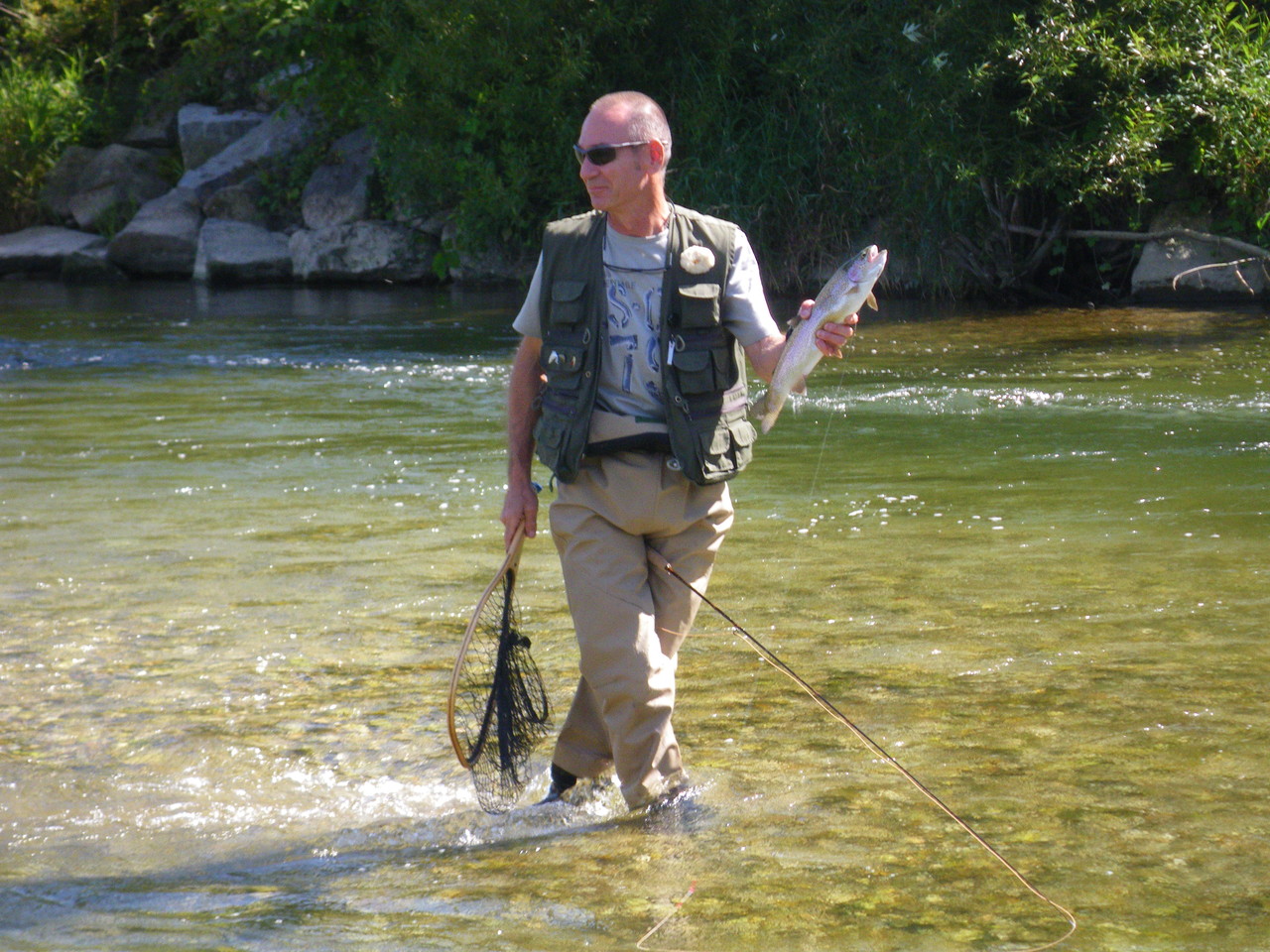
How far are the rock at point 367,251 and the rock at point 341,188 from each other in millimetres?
197

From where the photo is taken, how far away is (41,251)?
76.3 ft

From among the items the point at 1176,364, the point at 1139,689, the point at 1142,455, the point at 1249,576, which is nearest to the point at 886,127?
the point at 1176,364

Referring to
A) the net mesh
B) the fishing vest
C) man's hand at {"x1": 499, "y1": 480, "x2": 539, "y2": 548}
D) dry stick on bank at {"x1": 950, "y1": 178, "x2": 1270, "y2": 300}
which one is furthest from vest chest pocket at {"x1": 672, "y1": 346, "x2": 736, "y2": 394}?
dry stick on bank at {"x1": 950, "y1": 178, "x2": 1270, "y2": 300}

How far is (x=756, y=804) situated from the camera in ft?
13.0

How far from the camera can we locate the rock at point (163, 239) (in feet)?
74.0

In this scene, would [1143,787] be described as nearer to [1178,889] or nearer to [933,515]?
[1178,889]

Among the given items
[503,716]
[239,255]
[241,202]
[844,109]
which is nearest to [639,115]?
[503,716]

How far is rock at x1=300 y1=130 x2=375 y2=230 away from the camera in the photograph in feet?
70.7

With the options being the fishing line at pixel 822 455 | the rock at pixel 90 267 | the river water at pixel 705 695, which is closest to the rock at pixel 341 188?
the rock at pixel 90 267

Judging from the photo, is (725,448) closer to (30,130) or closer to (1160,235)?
(1160,235)

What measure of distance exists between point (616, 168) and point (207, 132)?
21.7 meters

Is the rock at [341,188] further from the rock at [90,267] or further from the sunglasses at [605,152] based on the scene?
the sunglasses at [605,152]

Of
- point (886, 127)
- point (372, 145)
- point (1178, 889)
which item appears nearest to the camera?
point (1178, 889)

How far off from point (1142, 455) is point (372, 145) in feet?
51.1
